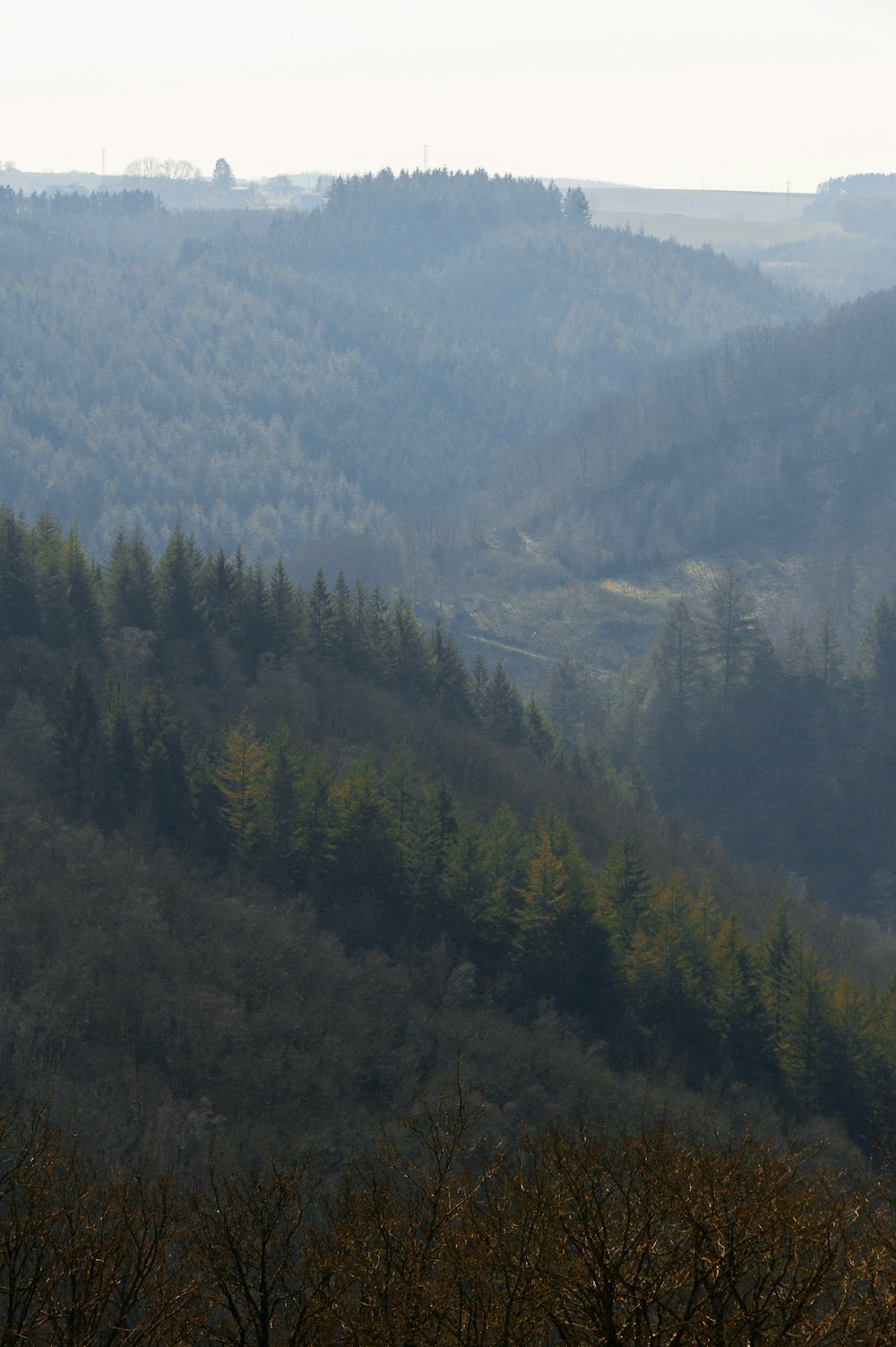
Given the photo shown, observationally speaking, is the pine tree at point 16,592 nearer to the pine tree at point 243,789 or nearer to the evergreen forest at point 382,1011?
the evergreen forest at point 382,1011

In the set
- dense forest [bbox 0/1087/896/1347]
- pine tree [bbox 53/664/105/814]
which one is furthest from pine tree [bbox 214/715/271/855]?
dense forest [bbox 0/1087/896/1347]

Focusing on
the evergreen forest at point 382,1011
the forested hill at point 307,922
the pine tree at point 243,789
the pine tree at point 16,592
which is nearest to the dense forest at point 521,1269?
the evergreen forest at point 382,1011

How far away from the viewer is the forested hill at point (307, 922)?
5828 cm

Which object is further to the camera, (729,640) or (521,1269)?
(729,640)

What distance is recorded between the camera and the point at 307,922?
69.9 meters

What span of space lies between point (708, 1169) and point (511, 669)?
148186 mm

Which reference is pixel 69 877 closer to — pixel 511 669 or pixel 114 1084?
pixel 114 1084

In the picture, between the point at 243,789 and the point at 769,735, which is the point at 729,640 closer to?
the point at 769,735

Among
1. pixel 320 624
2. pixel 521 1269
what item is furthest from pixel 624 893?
pixel 521 1269

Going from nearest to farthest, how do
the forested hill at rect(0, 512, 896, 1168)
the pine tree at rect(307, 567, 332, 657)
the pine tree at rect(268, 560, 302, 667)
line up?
1. the forested hill at rect(0, 512, 896, 1168)
2. the pine tree at rect(268, 560, 302, 667)
3. the pine tree at rect(307, 567, 332, 657)

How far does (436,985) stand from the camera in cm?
6831

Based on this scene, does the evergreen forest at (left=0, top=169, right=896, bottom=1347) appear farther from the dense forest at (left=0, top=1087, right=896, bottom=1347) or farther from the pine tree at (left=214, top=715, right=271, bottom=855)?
the pine tree at (left=214, top=715, right=271, bottom=855)

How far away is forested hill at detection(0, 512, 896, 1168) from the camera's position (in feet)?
191

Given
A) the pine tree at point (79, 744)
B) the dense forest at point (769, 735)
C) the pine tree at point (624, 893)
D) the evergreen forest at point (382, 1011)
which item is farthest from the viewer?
the dense forest at point (769, 735)
